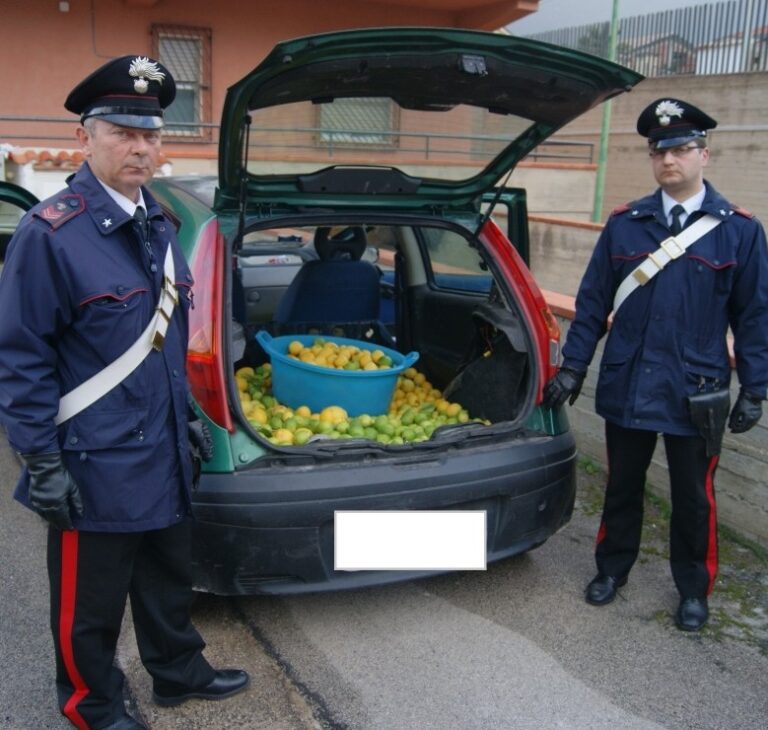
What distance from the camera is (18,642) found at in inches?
122

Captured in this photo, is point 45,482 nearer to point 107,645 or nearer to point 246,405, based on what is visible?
point 107,645

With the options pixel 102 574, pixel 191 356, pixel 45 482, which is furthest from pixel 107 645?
pixel 191 356

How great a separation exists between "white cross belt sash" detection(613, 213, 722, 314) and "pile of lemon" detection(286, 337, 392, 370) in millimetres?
1176

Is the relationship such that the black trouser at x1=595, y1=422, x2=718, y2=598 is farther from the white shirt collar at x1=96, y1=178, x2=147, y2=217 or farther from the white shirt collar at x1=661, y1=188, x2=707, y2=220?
the white shirt collar at x1=96, y1=178, x2=147, y2=217

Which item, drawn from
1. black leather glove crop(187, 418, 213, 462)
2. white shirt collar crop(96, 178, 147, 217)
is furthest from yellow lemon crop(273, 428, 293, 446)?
white shirt collar crop(96, 178, 147, 217)

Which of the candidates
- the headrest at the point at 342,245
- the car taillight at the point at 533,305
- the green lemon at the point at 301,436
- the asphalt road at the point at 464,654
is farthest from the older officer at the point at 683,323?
the headrest at the point at 342,245

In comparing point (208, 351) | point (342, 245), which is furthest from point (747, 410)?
point (342, 245)

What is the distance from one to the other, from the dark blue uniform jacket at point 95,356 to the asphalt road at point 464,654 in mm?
827

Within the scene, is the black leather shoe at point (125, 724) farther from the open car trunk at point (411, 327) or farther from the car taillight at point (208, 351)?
the open car trunk at point (411, 327)

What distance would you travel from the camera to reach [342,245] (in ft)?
15.5

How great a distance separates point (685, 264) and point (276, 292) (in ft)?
10.9

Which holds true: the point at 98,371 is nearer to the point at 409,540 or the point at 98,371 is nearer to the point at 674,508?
the point at 409,540

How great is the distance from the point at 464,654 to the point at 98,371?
1652 millimetres

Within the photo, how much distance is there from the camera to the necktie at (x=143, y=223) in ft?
7.79
